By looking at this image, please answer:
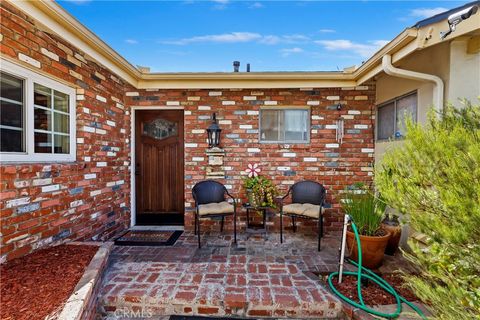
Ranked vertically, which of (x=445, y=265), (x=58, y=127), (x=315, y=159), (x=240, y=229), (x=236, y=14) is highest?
(x=236, y=14)

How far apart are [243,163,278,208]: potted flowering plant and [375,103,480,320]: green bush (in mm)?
2079

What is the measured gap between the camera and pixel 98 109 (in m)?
3.37

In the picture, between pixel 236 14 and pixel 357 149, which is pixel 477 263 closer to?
pixel 357 149

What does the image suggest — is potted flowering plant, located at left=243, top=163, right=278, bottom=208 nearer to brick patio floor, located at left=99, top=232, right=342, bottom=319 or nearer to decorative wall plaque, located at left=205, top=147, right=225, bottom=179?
decorative wall plaque, located at left=205, top=147, right=225, bottom=179

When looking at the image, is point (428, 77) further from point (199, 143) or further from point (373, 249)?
point (199, 143)

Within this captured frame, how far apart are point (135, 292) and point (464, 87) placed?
3.71 meters

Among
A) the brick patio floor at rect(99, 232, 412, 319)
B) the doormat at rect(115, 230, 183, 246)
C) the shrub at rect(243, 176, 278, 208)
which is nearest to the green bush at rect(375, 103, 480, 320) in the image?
the brick patio floor at rect(99, 232, 412, 319)

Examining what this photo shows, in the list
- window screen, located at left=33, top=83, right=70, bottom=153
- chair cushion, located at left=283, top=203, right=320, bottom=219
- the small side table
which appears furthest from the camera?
the small side table

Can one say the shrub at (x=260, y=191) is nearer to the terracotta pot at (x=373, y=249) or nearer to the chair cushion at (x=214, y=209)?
the chair cushion at (x=214, y=209)

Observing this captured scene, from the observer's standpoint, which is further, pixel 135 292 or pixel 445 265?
pixel 135 292

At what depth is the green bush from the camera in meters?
1.24

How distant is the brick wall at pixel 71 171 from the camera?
2168 millimetres

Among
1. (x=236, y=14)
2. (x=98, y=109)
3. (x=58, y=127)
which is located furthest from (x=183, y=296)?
(x=236, y=14)

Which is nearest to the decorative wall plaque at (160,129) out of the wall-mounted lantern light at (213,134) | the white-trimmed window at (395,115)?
the wall-mounted lantern light at (213,134)
